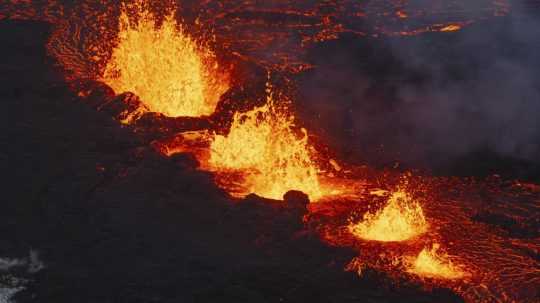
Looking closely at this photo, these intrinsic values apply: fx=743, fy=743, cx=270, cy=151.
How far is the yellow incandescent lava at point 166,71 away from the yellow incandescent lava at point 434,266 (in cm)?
388

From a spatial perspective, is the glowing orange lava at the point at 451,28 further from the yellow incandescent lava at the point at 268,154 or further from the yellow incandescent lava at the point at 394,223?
the yellow incandescent lava at the point at 394,223

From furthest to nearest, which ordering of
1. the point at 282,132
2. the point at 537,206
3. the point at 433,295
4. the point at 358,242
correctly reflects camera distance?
1. the point at 282,132
2. the point at 537,206
3. the point at 358,242
4. the point at 433,295

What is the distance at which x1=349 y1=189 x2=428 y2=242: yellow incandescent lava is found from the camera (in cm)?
667

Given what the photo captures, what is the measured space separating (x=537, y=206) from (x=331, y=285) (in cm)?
268

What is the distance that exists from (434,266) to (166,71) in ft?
16.8

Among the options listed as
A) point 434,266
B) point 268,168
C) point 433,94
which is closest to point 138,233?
point 268,168

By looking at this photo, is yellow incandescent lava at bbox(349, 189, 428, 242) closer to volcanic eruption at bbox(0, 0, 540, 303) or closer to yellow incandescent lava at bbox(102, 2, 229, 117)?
volcanic eruption at bbox(0, 0, 540, 303)

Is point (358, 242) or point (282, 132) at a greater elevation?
point (282, 132)

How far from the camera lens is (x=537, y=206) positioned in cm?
729

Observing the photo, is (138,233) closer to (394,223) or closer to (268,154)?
(268,154)

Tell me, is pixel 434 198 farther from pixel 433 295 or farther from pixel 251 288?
pixel 251 288

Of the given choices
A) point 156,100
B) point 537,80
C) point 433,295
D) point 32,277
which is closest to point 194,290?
point 32,277

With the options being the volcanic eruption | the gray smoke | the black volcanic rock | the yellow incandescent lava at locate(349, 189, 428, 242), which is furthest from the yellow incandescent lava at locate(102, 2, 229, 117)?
the yellow incandescent lava at locate(349, 189, 428, 242)

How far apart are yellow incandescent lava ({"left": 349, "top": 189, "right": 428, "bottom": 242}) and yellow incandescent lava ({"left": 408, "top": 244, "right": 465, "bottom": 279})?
34cm
